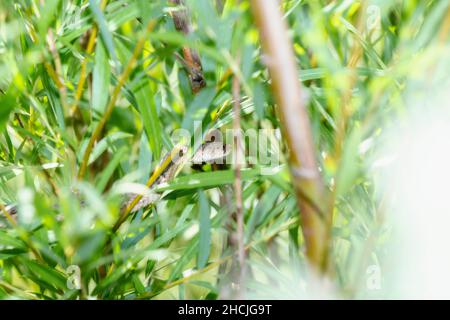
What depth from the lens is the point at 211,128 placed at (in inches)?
15.6

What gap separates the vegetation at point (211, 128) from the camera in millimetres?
260

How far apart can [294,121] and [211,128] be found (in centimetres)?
16

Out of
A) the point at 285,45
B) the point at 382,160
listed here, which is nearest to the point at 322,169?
the point at 382,160

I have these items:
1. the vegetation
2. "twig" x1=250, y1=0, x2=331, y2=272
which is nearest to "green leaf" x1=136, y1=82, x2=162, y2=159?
the vegetation

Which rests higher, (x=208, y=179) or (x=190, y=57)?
(x=190, y=57)

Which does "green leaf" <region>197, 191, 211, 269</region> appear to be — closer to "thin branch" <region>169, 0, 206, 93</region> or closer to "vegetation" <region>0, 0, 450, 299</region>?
"vegetation" <region>0, 0, 450, 299</region>

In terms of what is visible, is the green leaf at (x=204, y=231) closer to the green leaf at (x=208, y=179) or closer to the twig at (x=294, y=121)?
the green leaf at (x=208, y=179)

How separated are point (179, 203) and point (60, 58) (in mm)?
163

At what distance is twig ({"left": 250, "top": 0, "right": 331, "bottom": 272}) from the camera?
0.79 ft

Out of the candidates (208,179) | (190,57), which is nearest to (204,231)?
(208,179)

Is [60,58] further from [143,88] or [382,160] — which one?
[382,160]

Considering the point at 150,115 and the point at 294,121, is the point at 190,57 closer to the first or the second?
the point at 150,115
